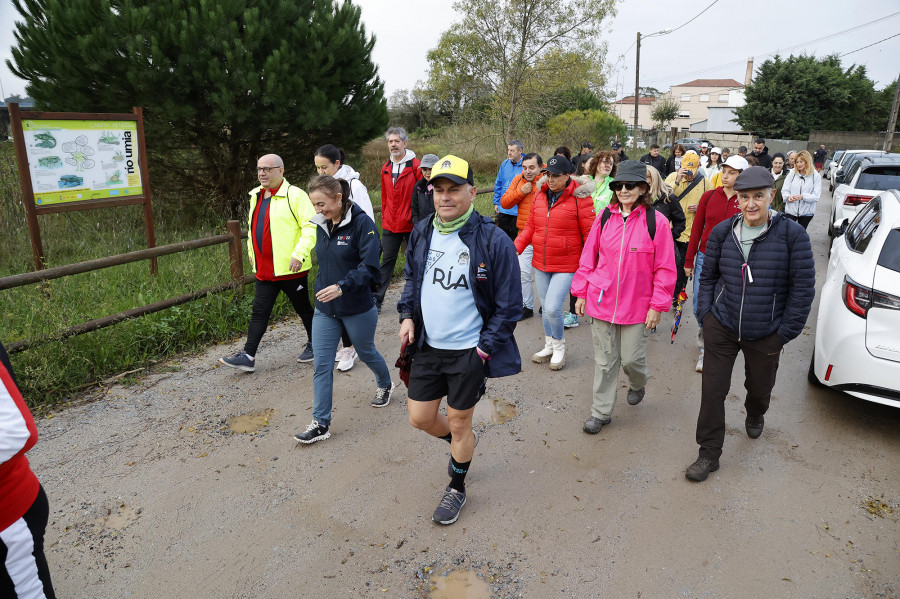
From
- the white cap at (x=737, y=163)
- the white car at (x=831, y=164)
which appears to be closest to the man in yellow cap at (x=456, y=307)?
the white cap at (x=737, y=163)

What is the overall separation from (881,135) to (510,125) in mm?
34005

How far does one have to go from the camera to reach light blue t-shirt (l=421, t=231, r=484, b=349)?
9.84ft

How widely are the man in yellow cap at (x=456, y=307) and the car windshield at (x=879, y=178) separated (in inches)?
409

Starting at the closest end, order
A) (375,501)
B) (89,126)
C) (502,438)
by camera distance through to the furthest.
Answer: (375,501) → (502,438) → (89,126)

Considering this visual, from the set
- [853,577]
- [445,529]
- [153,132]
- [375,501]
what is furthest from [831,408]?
[153,132]

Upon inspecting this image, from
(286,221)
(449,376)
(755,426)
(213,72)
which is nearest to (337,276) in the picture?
(286,221)

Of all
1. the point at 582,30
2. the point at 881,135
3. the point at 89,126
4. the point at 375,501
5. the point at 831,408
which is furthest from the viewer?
the point at 881,135

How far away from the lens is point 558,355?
17.8 ft

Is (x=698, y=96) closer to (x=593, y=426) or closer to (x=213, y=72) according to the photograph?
(x=213, y=72)

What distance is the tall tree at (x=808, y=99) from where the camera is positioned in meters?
45.3

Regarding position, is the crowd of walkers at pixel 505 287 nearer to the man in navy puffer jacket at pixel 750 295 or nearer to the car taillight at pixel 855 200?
the man in navy puffer jacket at pixel 750 295

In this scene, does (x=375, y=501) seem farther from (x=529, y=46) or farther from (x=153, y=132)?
(x=529, y=46)

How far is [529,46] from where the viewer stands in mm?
17531

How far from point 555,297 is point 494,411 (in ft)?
4.24
